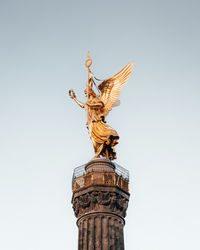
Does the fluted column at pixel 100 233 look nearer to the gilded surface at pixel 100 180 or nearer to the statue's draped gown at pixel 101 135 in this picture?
the gilded surface at pixel 100 180

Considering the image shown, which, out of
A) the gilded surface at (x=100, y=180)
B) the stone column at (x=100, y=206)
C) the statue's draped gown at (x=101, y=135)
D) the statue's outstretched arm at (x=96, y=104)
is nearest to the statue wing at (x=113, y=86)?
the statue's outstretched arm at (x=96, y=104)

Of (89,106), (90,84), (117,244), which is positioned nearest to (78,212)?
(117,244)

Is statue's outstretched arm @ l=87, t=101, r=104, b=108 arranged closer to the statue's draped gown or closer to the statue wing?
the statue's draped gown

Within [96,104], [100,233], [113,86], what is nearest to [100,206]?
[100,233]

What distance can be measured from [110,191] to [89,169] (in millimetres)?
2287

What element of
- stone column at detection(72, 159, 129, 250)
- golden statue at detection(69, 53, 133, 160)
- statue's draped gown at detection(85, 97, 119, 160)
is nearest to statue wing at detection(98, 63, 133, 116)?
golden statue at detection(69, 53, 133, 160)

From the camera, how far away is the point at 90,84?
31422mm

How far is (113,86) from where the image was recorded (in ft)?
106

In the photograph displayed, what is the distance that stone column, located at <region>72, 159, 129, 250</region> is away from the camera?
78.9 feet

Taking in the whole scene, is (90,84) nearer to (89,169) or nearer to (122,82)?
(122,82)

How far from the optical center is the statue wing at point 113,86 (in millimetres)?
31672

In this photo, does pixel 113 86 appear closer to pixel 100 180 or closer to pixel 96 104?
pixel 96 104

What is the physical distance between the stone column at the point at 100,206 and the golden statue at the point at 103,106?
4.99 feet

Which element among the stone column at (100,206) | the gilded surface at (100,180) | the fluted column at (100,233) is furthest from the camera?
A: the gilded surface at (100,180)
